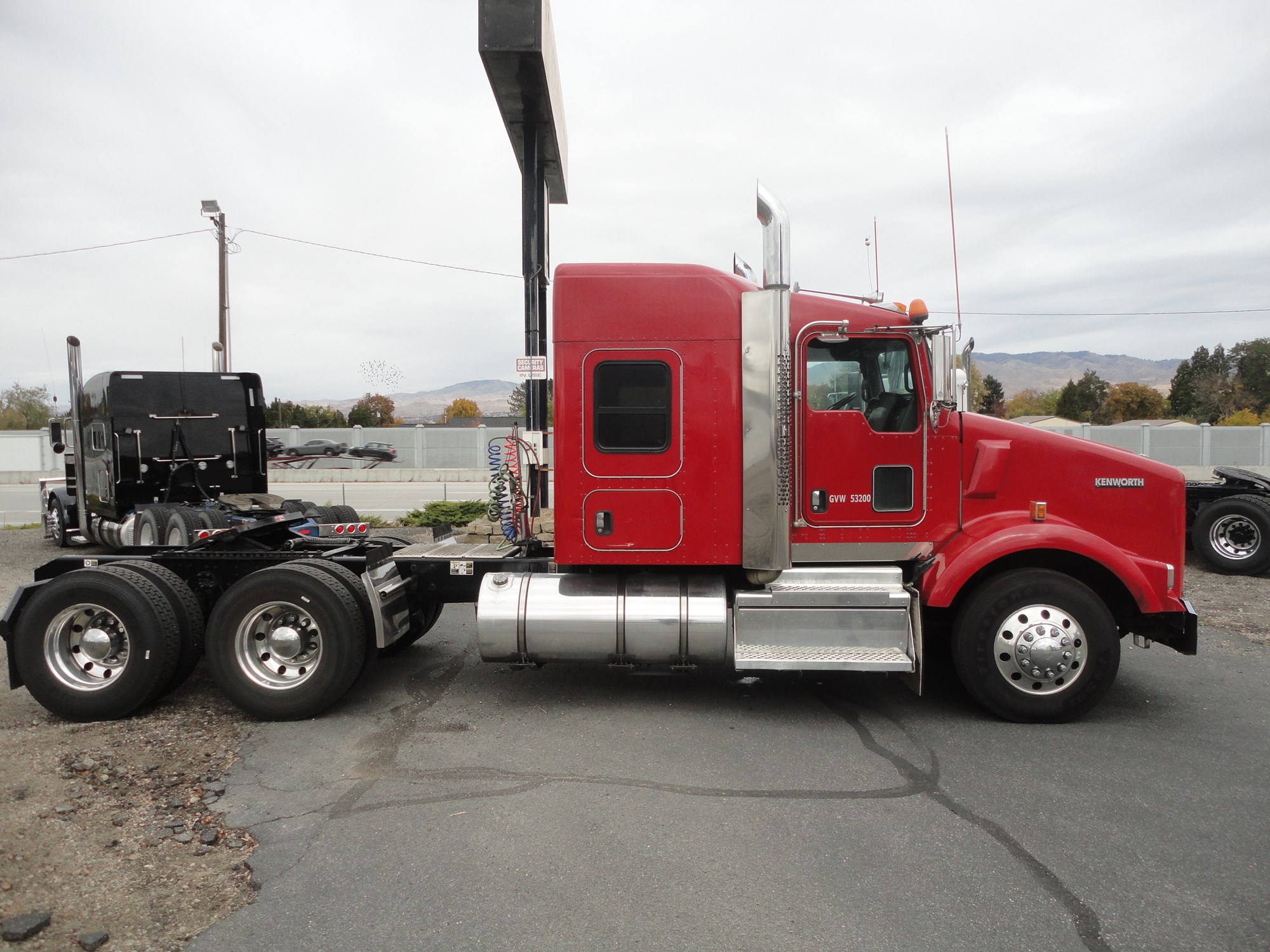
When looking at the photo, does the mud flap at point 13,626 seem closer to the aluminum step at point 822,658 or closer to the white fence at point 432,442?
the aluminum step at point 822,658

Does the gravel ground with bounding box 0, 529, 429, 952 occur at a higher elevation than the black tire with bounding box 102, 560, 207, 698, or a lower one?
lower

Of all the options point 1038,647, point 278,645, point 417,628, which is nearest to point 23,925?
point 278,645

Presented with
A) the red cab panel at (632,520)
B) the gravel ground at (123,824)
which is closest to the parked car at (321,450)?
the gravel ground at (123,824)

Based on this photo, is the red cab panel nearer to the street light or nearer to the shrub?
the shrub

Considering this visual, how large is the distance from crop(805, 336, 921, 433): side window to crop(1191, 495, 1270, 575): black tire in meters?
7.51

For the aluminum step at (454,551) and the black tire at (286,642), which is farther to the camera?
the aluminum step at (454,551)

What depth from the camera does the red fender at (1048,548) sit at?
504 cm

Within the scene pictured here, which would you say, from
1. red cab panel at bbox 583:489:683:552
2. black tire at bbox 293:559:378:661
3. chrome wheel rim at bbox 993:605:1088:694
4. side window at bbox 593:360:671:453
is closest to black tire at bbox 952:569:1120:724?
chrome wheel rim at bbox 993:605:1088:694

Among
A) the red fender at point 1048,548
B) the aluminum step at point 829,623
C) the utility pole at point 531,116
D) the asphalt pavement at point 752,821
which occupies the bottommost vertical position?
the asphalt pavement at point 752,821

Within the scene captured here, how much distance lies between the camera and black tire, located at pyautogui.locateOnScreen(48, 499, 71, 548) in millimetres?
13625

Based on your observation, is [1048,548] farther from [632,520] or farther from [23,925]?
[23,925]

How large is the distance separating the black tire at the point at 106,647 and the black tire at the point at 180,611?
0.24 ft

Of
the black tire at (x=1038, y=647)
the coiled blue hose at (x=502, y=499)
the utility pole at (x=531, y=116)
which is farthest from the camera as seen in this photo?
the utility pole at (x=531, y=116)

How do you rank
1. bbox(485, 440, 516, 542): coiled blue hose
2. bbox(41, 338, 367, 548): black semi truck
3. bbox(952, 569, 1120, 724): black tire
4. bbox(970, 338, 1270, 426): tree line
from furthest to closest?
bbox(970, 338, 1270, 426): tree line
bbox(41, 338, 367, 548): black semi truck
bbox(485, 440, 516, 542): coiled blue hose
bbox(952, 569, 1120, 724): black tire
